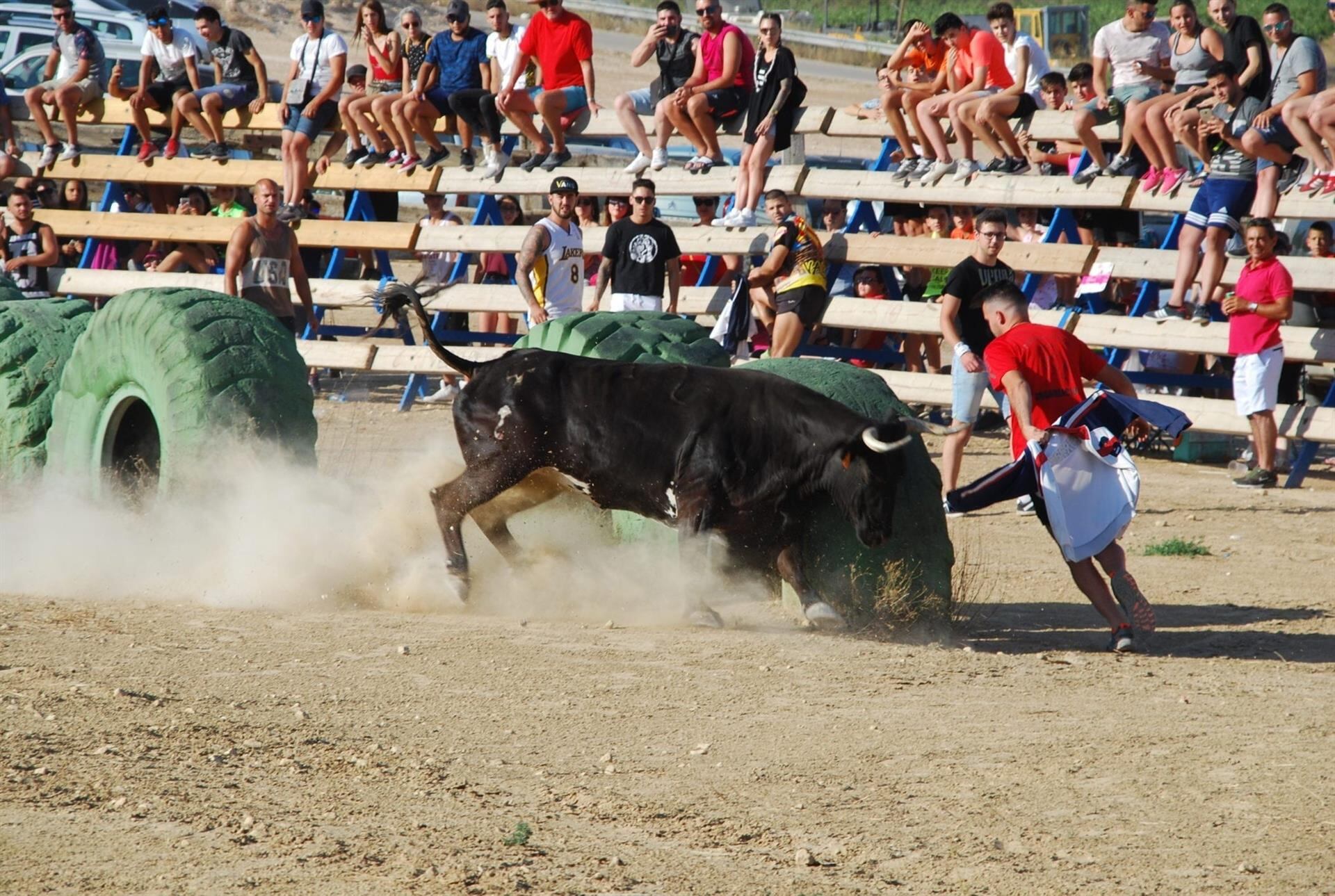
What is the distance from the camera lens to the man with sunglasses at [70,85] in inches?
736

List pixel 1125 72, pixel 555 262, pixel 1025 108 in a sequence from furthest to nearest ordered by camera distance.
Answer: pixel 1025 108
pixel 555 262
pixel 1125 72

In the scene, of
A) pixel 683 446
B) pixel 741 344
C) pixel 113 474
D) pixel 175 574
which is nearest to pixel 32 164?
pixel 741 344

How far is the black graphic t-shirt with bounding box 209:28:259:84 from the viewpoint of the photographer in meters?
17.7

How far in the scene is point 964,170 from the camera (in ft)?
45.5

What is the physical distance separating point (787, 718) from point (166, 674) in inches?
99.2

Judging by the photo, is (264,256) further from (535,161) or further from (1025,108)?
(1025,108)

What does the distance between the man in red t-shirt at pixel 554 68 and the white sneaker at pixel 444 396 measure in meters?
2.86

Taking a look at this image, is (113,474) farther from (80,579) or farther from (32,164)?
(32,164)

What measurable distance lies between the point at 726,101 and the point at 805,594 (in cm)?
841

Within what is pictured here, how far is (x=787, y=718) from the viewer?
5.79 metres

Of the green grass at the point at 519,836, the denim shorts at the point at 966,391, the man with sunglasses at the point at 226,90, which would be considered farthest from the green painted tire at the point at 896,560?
the man with sunglasses at the point at 226,90

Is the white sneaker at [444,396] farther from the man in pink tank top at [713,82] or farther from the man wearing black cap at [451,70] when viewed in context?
the man in pink tank top at [713,82]

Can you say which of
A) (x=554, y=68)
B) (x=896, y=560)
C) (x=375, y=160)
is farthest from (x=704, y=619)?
(x=375, y=160)

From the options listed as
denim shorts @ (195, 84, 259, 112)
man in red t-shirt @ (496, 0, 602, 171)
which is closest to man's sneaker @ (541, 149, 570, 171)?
man in red t-shirt @ (496, 0, 602, 171)
